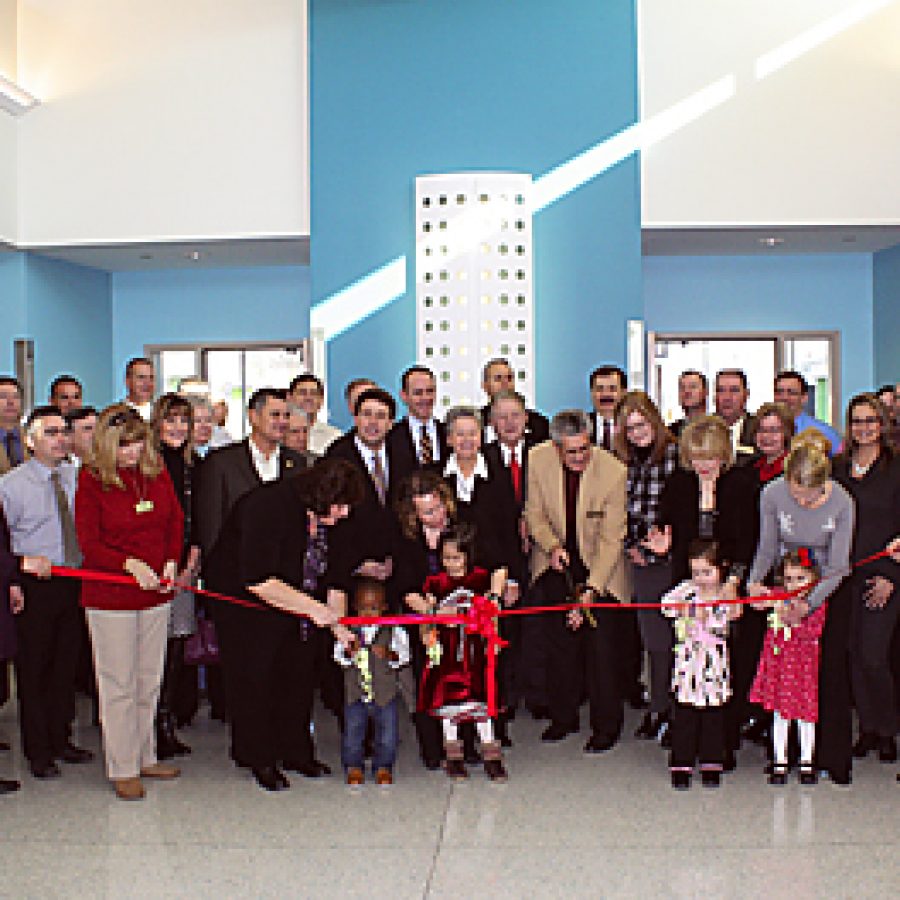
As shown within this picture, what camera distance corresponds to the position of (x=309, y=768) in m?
5.34

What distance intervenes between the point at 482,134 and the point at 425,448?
4639mm

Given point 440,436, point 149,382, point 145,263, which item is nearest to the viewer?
point 440,436

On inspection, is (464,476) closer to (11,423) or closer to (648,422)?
(648,422)

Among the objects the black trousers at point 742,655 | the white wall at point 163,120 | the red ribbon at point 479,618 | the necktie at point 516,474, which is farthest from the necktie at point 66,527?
the white wall at point 163,120

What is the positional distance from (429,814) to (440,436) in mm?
2237

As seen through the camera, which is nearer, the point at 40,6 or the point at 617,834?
the point at 617,834

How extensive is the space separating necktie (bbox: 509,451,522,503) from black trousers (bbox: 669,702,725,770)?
136cm

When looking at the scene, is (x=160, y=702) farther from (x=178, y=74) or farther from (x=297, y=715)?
(x=178, y=74)

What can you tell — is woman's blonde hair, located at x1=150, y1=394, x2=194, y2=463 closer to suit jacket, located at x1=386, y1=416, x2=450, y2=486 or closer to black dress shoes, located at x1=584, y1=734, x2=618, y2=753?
suit jacket, located at x1=386, y1=416, x2=450, y2=486

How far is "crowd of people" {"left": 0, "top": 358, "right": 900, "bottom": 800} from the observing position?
5.03m

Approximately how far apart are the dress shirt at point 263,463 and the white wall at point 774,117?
572 centimetres

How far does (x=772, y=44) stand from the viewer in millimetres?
10320

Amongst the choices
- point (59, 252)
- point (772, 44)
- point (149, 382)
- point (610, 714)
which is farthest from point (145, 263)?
point (610, 714)

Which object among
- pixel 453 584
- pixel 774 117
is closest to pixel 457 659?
pixel 453 584
